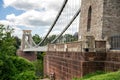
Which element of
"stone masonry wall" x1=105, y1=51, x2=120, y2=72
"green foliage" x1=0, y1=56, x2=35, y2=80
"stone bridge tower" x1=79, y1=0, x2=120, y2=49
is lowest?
"green foliage" x1=0, y1=56, x2=35, y2=80

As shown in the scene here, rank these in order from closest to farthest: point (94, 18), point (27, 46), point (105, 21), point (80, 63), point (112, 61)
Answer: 1. point (112, 61)
2. point (80, 63)
3. point (105, 21)
4. point (94, 18)
5. point (27, 46)

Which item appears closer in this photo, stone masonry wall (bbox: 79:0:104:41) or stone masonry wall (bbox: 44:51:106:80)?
stone masonry wall (bbox: 44:51:106:80)

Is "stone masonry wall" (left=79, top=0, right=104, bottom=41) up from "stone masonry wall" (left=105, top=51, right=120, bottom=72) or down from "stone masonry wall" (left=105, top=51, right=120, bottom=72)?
up

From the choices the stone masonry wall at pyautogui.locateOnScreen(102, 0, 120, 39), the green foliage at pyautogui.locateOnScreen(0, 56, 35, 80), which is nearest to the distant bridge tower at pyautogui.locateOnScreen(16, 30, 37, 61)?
the green foliage at pyautogui.locateOnScreen(0, 56, 35, 80)

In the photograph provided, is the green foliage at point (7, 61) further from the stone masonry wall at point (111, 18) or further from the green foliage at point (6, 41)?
the stone masonry wall at point (111, 18)

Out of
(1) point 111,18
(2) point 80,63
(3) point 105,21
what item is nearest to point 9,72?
(2) point 80,63

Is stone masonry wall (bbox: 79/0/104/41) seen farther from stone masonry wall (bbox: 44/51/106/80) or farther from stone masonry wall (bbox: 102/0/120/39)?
stone masonry wall (bbox: 44/51/106/80)

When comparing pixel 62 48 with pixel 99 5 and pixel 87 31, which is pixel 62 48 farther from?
pixel 99 5

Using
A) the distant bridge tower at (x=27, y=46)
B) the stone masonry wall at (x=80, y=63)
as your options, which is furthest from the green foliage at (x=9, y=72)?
the distant bridge tower at (x=27, y=46)

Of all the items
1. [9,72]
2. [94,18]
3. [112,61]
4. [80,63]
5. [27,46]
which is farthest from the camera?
[27,46]

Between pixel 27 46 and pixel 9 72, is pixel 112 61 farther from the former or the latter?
pixel 27 46

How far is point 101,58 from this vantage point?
1269cm

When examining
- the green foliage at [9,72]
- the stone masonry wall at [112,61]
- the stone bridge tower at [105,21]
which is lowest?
the green foliage at [9,72]

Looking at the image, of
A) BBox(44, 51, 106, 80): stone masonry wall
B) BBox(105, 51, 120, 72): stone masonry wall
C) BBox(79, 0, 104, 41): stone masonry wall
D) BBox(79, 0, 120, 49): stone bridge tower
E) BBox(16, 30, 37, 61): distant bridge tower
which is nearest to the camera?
BBox(105, 51, 120, 72): stone masonry wall
